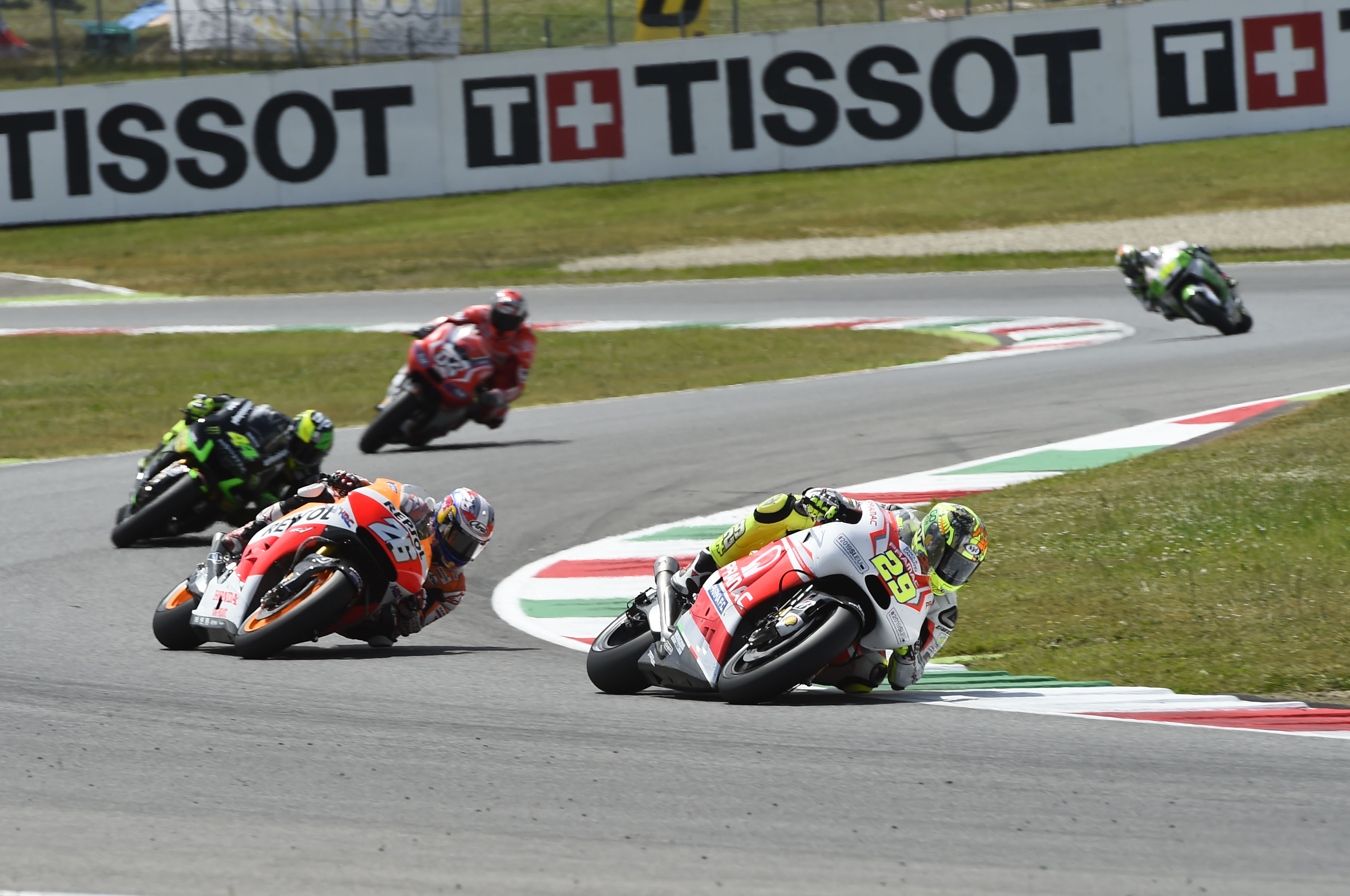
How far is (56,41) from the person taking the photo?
1506 inches

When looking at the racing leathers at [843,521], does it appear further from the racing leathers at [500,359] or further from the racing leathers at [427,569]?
the racing leathers at [500,359]

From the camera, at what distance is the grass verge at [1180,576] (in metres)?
7.05

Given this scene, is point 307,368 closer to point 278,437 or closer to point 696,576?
point 278,437

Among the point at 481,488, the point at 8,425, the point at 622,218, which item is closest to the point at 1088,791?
the point at 481,488

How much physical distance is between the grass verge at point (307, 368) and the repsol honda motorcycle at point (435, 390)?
2.77 meters

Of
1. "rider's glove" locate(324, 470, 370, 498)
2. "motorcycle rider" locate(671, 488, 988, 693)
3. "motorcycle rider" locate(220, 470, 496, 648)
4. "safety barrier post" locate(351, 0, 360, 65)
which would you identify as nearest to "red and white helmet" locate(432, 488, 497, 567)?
"motorcycle rider" locate(220, 470, 496, 648)

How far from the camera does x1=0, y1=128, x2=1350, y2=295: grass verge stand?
32812 mm

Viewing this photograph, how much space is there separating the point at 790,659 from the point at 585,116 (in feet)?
108

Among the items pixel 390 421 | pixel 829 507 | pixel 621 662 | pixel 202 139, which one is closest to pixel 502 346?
pixel 390 421

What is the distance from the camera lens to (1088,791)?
483cm

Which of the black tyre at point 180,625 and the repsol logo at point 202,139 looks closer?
the black tyre at point 180,625

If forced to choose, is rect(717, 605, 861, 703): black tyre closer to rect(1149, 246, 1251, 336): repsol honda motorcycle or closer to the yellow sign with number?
rect(1149, 246, 1251, 336): repsol honda motorcycle

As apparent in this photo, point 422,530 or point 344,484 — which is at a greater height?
point 344,484

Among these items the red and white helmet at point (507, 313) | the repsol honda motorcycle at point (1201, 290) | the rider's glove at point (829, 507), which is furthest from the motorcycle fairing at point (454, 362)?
the repsol honda motorcycle at point (1201, 290)
